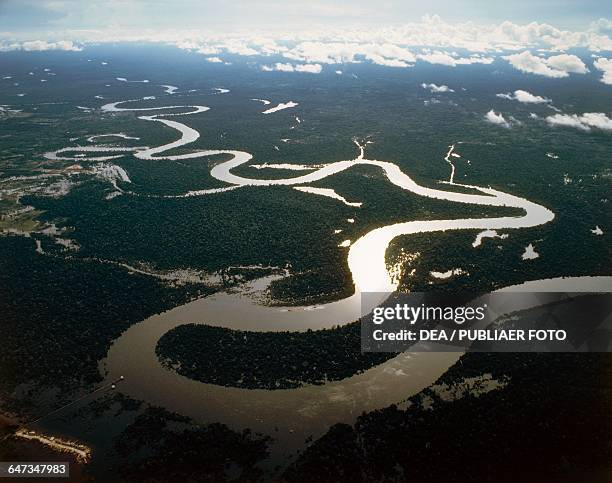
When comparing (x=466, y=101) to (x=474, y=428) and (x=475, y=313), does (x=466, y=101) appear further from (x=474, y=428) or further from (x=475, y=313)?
(x=474, y=428)

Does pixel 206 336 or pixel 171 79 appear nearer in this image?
pixel 206 336

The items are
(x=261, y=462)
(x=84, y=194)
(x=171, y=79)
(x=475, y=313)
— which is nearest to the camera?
(x=261, y=462)

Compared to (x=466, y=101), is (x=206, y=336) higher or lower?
lower

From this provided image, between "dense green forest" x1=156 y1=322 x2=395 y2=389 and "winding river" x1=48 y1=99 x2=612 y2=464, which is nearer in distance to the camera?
"winding river" x1=48 y1=99 x2=612 y2=464

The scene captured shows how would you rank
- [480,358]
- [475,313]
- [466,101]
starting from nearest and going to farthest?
[480,358] → [475,313] → [466,101]

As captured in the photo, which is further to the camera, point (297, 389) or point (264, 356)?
point (264, 356)

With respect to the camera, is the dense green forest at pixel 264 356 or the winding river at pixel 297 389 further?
the dense green forest at pixel 264 356

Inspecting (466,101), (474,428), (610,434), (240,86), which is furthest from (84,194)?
(240,86)

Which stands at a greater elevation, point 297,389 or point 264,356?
point 264,356
